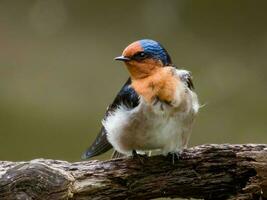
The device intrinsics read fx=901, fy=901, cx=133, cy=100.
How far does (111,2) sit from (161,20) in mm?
520

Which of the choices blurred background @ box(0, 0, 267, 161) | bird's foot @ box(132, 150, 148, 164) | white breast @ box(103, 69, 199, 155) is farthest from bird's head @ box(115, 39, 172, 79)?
blurred background @ box(0, 0, 267, 161)

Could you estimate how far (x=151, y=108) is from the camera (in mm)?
2508

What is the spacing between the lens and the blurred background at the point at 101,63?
500 centimetres

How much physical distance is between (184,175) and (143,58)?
14.7 inches

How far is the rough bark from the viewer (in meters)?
2.42

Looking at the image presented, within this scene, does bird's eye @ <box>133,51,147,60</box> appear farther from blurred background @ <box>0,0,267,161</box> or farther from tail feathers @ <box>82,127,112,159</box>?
blurred background @ <box>0,0,267,161</box>

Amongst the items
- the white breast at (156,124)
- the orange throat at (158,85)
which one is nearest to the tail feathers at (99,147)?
the white breast at (156,124)

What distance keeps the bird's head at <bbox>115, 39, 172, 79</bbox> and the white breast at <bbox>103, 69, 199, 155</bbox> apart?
114mm

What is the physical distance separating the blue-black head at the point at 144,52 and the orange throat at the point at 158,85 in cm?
4

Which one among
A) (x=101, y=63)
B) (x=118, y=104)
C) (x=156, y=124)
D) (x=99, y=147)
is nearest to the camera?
(x=156, y=124)

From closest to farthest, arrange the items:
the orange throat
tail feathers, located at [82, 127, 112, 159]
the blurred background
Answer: the orange throat < tail feathers, located at [82, 127, 112, 159] < the blurred background

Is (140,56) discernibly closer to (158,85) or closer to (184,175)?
(158,85)

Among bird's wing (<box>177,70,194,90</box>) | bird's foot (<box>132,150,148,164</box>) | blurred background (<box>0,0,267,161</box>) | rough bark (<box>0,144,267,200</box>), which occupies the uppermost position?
blurred background (<box>0,0,267,161</box>)

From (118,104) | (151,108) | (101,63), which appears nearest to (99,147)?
(118,104)
